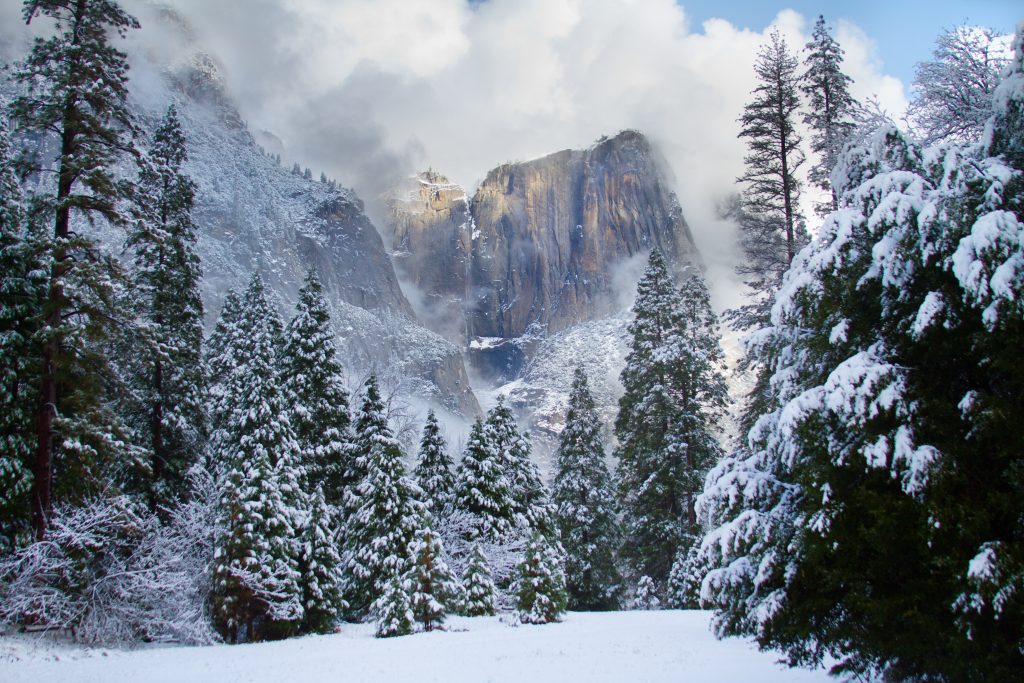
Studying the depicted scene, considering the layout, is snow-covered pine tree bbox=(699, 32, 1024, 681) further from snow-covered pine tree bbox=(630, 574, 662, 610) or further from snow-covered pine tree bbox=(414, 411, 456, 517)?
snow-covered pine tree bbox=(414, 411, 456, 517)

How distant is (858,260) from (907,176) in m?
0.99

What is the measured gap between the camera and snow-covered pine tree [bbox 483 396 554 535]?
32812mm

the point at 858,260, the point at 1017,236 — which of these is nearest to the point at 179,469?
the point at 858,260

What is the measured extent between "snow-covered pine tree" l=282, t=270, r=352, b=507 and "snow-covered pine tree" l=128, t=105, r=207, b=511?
421 cm

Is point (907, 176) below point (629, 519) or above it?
above

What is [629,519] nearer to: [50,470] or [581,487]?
[581,487]

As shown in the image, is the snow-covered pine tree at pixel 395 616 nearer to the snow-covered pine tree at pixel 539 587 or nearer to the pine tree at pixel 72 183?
the snow-covered pine tree at pixel 539 587

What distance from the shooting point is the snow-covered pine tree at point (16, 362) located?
13703 millimetres

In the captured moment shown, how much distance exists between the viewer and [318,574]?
71.1 feet

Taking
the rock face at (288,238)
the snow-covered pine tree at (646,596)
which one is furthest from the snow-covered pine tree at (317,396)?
the rock face at (288,238)

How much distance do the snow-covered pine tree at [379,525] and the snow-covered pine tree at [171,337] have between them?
6368 mm

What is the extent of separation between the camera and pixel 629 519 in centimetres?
2989

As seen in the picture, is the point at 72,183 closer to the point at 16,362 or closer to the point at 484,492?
the point at 16,362

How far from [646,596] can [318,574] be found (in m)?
13.8
